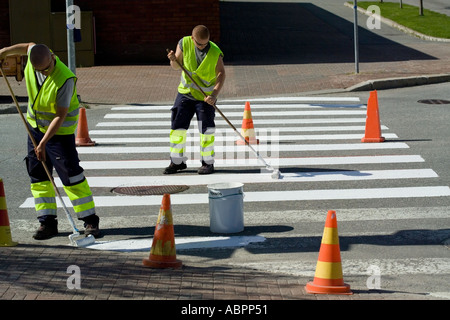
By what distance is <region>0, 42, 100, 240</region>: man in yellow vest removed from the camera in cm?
918

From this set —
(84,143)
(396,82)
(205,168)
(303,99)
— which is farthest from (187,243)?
(396,82)

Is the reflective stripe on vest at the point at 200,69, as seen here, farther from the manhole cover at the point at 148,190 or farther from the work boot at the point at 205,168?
the manhole cover at the point at 148,190

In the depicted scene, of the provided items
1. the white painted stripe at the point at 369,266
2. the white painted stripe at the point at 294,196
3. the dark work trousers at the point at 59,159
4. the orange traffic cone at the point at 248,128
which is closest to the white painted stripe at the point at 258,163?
the orange traffic cone at the point at 248,128

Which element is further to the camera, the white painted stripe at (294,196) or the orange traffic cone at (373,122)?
the orange traffic cone at (373,122)

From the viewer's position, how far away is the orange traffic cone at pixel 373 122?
14.6m

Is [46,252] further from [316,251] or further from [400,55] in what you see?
[400,55]

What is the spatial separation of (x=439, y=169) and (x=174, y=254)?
5627 mm

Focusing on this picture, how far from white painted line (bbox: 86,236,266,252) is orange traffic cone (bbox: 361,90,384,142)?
18.9ft

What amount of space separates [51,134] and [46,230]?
1.07m

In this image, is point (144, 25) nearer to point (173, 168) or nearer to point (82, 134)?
point (82, 134)

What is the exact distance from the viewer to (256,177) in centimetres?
1248

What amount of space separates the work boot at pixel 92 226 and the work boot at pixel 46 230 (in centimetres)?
35

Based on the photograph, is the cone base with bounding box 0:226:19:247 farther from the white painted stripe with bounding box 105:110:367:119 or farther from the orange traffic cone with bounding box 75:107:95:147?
the white painted stripe with bounding box 105:110:367:119

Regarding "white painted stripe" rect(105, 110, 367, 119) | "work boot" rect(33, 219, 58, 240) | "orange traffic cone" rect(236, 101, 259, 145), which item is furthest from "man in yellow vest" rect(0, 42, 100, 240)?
"white painted stripe" rect(105, 110, 367, 119)
